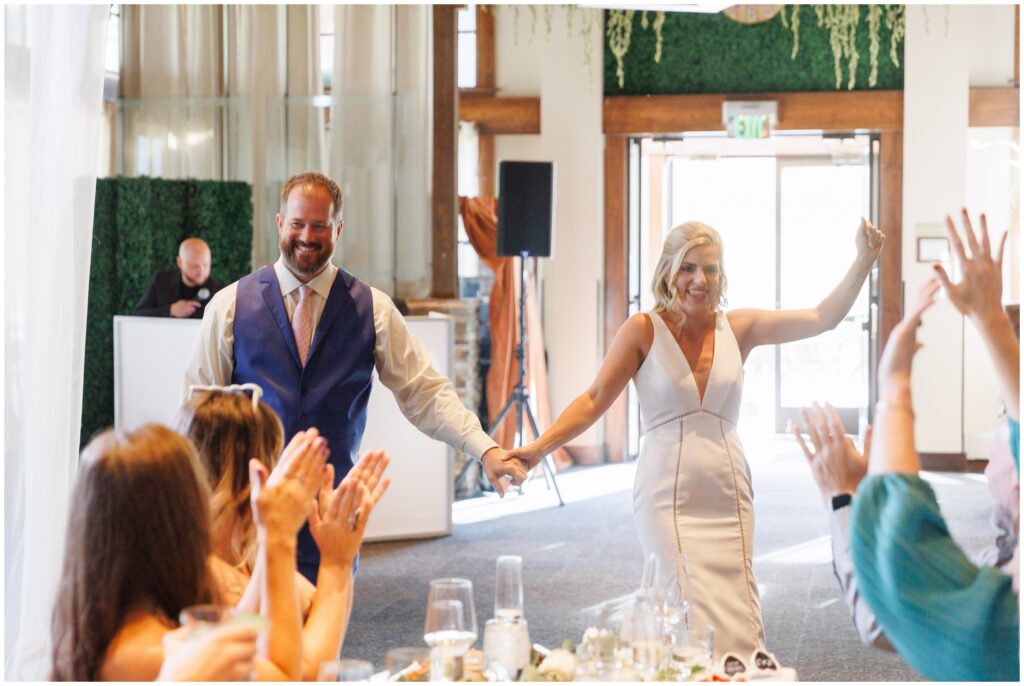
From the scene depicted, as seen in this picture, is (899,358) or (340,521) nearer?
(899,358)

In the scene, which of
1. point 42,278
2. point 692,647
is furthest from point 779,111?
point 692,647

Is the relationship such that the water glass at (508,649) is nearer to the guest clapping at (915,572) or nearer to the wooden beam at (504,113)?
the guest clapping at (915,572)

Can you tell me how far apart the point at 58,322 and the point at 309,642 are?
1371mm

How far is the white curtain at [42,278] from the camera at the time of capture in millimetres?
2754

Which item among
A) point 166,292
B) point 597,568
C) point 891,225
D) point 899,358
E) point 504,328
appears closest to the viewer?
point 899,358

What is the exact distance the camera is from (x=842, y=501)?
64.7 inches

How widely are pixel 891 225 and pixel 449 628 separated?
25.2ft

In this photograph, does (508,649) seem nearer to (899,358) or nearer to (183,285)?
(899,358)

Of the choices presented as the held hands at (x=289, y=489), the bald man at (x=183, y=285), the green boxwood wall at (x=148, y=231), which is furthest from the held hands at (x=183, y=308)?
the held hands at (x=289, y=489)

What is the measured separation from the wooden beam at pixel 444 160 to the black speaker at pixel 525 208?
0.53 m

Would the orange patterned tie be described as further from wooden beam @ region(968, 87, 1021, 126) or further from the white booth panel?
wooden beam @ region(968, 87, 1021, 126)

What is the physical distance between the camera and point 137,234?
7148 millimetres

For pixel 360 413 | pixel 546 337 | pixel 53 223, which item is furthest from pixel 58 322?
pixel 546 337

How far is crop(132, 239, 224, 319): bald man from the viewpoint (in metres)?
6.68
